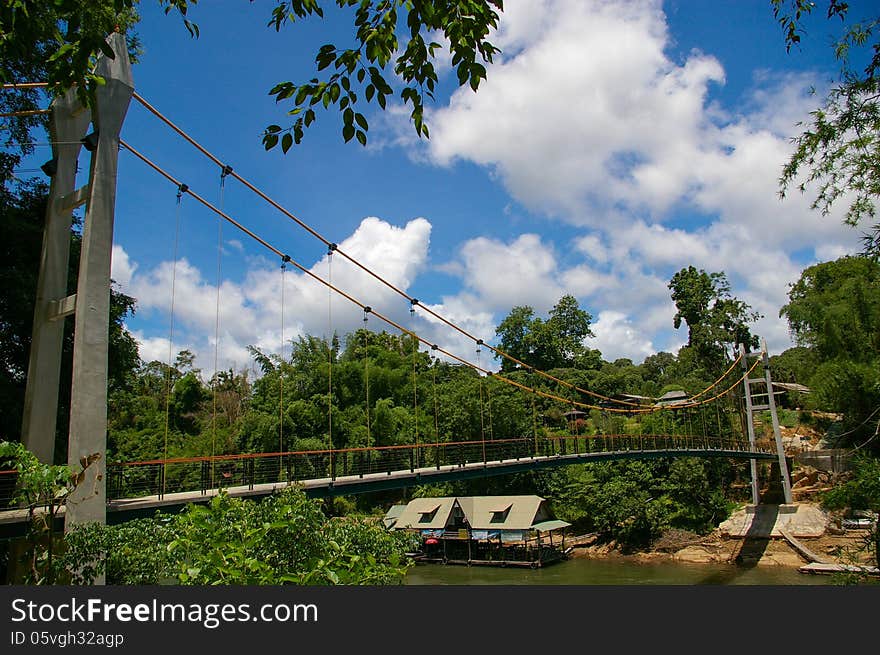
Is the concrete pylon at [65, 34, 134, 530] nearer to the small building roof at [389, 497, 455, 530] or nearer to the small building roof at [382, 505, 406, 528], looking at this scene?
the small building roof at [389, 497, 455, 530]

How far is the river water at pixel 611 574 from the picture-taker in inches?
658

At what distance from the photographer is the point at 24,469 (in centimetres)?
372

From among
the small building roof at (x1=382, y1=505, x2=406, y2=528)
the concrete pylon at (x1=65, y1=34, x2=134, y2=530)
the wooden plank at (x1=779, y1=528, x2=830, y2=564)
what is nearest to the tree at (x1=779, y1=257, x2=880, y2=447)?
the wooden plank at (x1=779, y1=528, x2=830, y2=564)

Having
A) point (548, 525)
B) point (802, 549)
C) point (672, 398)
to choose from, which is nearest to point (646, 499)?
point (548, 525)

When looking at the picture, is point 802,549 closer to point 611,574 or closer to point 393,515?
point 611,574

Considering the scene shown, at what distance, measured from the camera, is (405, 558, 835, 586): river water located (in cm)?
1670

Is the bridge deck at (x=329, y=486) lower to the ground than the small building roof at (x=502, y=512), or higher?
higher

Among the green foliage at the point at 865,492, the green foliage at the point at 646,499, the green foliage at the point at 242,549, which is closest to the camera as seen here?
the green foliage at the point at 242,549

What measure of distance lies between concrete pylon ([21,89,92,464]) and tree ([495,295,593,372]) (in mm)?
31790

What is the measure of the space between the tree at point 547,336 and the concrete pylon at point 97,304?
105 ft

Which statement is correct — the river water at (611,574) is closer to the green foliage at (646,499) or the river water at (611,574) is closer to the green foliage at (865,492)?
the green foliage at (646,499)

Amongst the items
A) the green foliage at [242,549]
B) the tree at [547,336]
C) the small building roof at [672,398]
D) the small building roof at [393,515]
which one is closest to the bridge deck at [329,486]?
the green foliage at [242,549]

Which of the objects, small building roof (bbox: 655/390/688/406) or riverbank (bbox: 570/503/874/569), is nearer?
riverbank (bbox: 570/503/874/569)

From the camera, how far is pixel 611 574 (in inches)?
720
